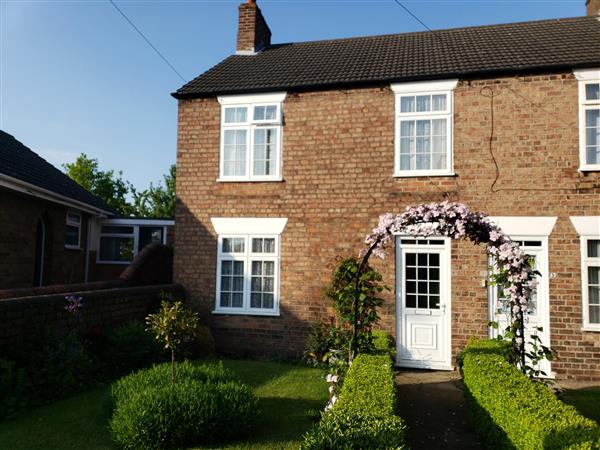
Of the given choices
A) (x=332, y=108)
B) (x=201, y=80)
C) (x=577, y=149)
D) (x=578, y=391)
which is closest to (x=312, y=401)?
(x=578, y=391)

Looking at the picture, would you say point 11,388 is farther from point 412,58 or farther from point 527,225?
point 412,58

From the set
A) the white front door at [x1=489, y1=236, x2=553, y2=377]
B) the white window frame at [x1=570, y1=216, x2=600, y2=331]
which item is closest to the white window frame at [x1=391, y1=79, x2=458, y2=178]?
the white front door at [x1=489, y1=236, x2=553, y2=377]

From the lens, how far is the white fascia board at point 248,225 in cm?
1035

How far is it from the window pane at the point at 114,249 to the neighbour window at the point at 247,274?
22.5 ft

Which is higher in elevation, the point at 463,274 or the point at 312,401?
the point at 463,274

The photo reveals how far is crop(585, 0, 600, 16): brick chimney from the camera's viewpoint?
451 inches

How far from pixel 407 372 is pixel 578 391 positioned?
10.0 ft

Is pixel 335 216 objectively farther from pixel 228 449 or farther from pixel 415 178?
pixel 228 449

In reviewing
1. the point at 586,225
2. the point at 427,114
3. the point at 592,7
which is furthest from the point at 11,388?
the point at 592,7

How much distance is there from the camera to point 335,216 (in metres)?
10.0

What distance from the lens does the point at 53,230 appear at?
12789 millimetres

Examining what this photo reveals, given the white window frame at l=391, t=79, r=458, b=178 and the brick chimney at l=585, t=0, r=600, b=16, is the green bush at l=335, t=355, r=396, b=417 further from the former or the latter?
the brick chimney at l=585, t=0, r=600, b=16

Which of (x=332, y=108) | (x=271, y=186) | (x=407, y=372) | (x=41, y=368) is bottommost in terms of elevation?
(x=407, y=372)

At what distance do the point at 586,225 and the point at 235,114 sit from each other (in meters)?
8.17
